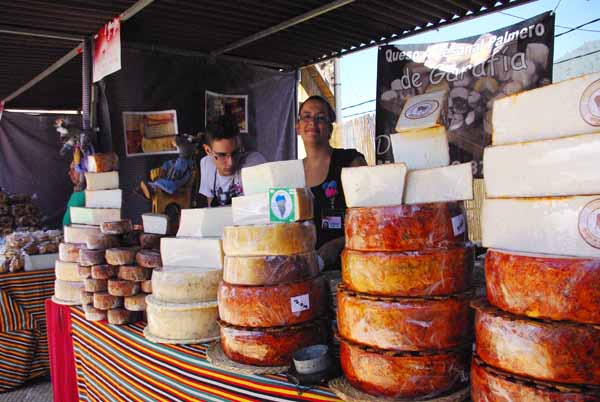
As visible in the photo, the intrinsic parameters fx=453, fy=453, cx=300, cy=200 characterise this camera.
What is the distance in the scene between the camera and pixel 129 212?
4.61 m

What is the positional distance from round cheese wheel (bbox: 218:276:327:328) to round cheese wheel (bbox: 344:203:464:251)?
377 mm

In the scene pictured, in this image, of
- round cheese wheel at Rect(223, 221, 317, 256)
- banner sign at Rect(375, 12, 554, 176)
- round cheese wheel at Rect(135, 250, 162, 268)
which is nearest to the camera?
round cheese wheel at Rect(223, 221, 317, 256)

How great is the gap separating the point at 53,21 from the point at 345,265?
3936 mm

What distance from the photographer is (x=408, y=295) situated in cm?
123

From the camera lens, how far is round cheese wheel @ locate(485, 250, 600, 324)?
0.96 meters

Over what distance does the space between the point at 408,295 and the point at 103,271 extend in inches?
69.3

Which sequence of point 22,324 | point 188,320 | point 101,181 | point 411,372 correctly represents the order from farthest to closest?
point 22,324 → point 101,181 → point 188,320 → point 411,372

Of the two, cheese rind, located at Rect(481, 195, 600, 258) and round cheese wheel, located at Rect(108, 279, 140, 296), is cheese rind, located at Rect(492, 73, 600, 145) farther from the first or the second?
round cheese wheel, located at Rect(108, 279, 140, 296)

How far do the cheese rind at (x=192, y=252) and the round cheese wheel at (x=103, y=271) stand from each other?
44 cm

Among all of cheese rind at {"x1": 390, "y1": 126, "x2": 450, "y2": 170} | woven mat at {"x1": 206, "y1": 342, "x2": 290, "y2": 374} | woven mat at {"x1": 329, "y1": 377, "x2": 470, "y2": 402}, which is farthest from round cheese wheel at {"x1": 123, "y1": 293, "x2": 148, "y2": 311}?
cheese rind at {"x1": 390, "y1": 126, "x2": 450, "y2": 170}

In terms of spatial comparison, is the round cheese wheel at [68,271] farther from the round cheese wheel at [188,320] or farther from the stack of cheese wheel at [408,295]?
the stack of cheese wheel at [408,295]

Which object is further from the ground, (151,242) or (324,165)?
(324,165)

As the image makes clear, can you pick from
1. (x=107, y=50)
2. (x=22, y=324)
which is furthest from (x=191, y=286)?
(x=22, y=324)

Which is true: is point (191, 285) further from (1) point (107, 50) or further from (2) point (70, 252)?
(1) point (107, 50)
